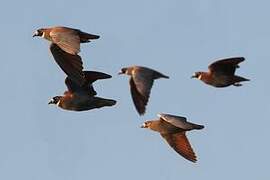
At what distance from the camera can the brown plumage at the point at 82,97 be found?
3459 centimetres

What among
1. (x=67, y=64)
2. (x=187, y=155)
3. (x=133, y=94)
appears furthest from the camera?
(x=187, y=155)

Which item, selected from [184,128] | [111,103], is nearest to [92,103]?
[111,103]

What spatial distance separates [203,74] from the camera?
1357 inches

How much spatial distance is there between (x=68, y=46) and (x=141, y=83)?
8.17 feet

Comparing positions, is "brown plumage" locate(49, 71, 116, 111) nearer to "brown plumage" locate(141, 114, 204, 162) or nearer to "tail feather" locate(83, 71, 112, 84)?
"tail feather" locate(83, 71, 112, 84)

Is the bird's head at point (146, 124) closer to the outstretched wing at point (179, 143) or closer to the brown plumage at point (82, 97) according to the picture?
the outstretched wing at point (179, 143)

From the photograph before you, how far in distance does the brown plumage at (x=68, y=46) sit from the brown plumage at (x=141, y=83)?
1560 mm

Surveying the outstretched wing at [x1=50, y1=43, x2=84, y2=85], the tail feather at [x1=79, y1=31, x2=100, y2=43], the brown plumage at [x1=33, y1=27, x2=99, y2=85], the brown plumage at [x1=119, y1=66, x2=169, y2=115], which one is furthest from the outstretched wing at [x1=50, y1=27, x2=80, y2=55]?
the brown plumage at [x1=119, y1=66, x2=169, y2=115]

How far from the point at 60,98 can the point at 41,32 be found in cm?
213

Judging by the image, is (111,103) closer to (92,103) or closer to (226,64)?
(92,103)

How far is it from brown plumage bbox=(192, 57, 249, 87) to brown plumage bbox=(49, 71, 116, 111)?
3.00 metres

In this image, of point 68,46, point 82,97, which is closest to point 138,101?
point 68,46

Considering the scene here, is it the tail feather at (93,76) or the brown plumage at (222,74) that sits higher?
the brown plumage at (222,74)

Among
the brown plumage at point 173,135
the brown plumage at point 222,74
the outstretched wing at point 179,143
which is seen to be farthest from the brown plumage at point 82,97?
the brown plumage at point 222,74
